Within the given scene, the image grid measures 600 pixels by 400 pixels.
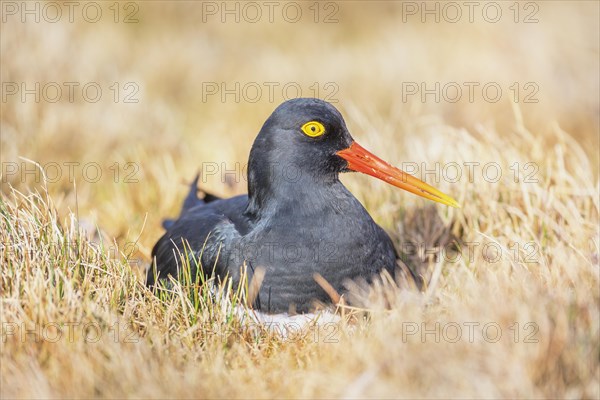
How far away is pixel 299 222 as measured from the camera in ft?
12.8

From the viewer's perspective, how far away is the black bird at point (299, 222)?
3.76m

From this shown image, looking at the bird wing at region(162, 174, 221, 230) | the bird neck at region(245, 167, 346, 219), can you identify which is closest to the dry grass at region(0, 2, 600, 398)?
the bird wing at region(162, 174, 221, 230)

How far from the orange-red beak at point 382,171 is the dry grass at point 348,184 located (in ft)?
1.13

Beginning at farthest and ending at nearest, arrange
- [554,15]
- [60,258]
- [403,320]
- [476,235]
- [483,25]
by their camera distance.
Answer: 1. [483,25]
2. [554,15]
3. [476,235]
4. [60,258]
5. [403,320]

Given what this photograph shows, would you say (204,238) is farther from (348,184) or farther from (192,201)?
(348,184)

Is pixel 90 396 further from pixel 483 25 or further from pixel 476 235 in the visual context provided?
pixel 483 25

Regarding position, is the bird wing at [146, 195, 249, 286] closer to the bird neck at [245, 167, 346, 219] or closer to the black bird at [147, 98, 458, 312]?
the black bird at [147, 98, 458, 312]

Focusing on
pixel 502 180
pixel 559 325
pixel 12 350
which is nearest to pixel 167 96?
pixel 502 180

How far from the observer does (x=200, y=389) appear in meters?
2.90

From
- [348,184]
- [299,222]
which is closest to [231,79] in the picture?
[348,184]

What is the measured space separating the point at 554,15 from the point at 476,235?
181 inches

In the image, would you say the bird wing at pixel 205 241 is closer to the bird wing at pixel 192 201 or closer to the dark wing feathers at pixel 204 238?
the dark wing feathers at pixel 204 238

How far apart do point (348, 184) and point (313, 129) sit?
5.72 feet

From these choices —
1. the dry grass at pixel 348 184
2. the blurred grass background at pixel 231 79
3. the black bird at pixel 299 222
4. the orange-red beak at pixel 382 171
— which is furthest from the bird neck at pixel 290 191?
the blurred grass background at pixel 231 79
